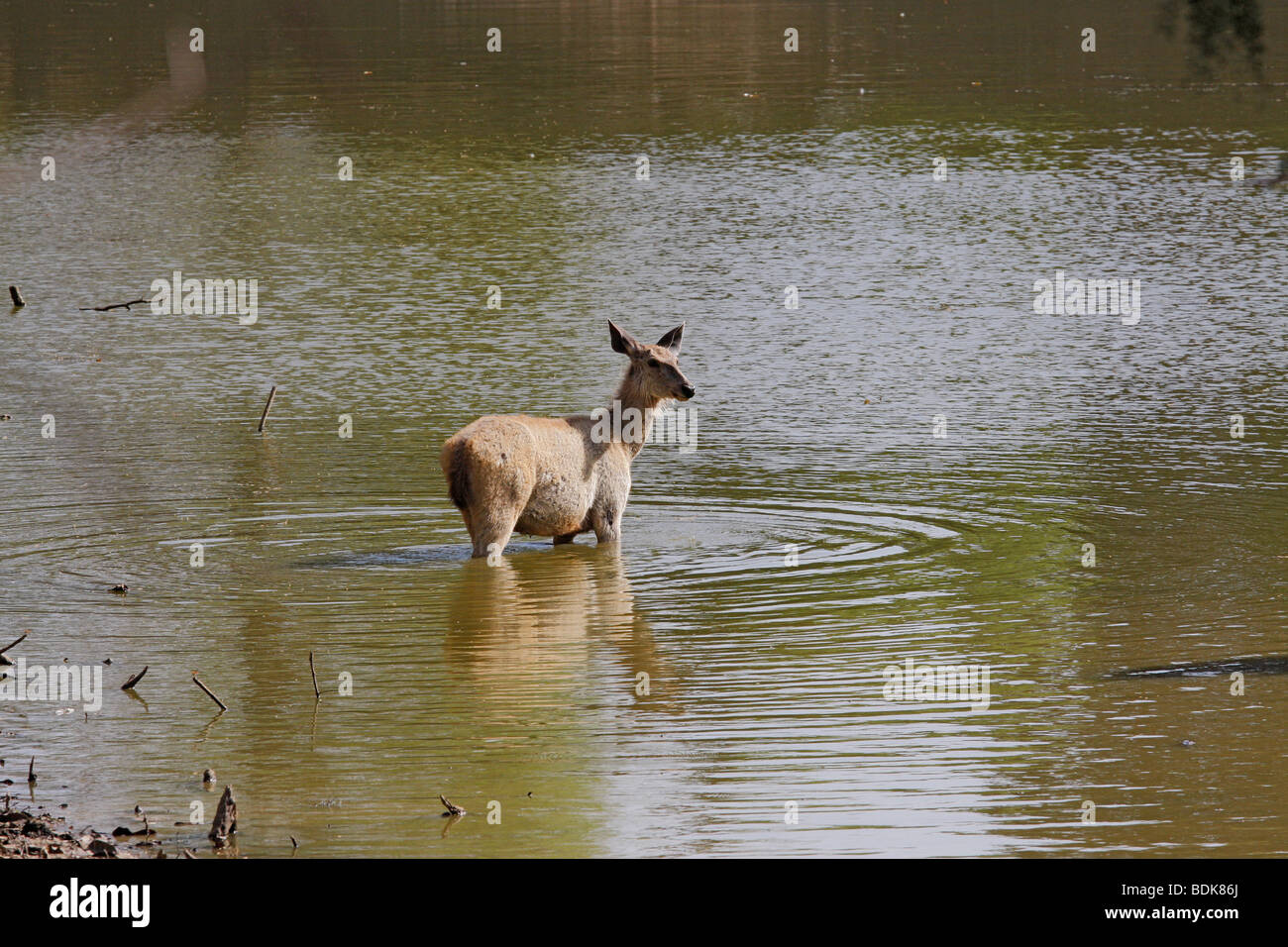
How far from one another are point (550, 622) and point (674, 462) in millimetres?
4591

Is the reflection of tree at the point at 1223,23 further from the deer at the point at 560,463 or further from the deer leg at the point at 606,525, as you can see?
the deer leg at the point at 606,525

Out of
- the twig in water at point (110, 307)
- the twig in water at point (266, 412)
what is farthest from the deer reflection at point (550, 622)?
the twig in water at point (110, 307)

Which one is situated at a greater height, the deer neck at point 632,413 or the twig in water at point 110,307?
the twig in water at point 110,307

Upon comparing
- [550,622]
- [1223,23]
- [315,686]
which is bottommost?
[550,622]

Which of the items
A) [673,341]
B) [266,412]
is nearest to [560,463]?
[673,341]

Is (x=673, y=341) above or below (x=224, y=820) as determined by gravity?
above

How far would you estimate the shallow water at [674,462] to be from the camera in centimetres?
935

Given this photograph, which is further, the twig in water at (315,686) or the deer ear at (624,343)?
the deer ear at (624,343)

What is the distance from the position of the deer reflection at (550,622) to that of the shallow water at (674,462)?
5 cm

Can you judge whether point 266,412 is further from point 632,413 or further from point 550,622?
point 550,622

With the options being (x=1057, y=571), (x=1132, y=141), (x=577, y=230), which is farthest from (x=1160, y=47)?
(x=1057, y=571)

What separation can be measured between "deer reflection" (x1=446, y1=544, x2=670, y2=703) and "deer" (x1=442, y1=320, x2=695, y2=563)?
0.79 ft

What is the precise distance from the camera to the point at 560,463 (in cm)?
1416

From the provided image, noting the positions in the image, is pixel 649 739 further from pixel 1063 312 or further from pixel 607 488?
pixel 1063 312
